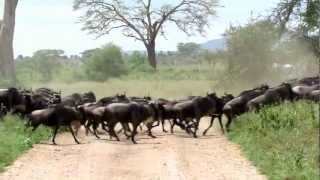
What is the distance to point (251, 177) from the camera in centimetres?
1199

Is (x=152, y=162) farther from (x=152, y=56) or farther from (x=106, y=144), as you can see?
(x=152, y=56)

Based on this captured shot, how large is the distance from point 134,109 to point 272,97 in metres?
4.19

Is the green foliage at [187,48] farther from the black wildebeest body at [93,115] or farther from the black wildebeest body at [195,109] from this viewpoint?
the black wildebeest body at [93,115]

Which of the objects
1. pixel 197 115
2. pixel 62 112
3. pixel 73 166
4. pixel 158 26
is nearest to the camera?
pixel 73 166

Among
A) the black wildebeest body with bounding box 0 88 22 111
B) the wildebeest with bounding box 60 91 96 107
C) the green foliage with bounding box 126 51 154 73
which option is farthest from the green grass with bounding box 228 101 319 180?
the green foliage with bounding box 126 51 154 73

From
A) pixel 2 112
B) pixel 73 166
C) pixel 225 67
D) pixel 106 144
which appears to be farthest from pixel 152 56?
pixel 73 166

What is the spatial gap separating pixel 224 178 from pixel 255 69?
25538 mm

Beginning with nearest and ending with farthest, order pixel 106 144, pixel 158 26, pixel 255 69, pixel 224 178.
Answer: pixel 224 178, pixel 106 144, pixel 255 69, pixel 158 26

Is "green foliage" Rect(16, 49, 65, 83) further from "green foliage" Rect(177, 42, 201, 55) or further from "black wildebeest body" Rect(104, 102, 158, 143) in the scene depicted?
"black wildebeest body" Rect(104, 102, 158, 143)

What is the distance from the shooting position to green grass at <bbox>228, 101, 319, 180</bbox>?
11703 mm

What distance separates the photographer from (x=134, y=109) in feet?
58.0

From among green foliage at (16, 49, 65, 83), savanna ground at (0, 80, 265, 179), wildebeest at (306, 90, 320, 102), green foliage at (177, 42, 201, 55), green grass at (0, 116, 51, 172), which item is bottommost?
savanna ground at (0, 80, 265, 179)

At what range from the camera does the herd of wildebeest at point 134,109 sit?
693 inches

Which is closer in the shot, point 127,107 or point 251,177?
point 251,177
